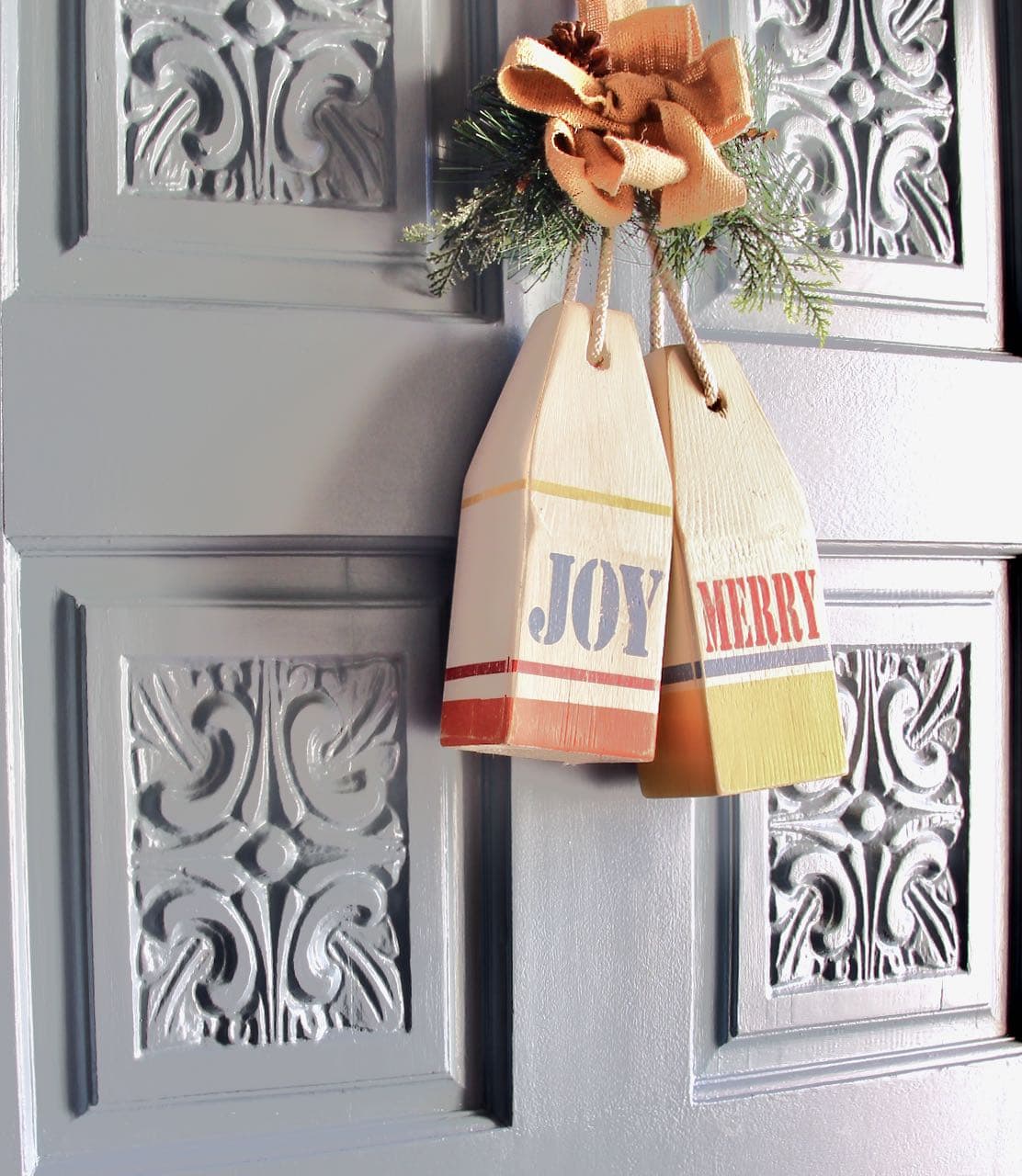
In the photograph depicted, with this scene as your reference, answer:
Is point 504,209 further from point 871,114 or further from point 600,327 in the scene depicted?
point 871,114

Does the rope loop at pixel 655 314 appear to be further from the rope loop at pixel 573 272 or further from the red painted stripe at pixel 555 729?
the red painted stripe at pixel 555 729

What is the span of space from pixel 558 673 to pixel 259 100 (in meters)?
0.35

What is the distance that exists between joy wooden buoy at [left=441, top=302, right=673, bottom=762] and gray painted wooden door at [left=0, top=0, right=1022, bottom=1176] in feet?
0.20

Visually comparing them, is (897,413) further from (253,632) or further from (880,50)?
(253,632)

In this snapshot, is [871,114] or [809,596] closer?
[809,596]

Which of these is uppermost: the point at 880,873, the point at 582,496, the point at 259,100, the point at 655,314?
the point at 259,100

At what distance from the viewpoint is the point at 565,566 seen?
1.62 feet

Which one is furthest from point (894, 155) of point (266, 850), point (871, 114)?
point (266, 850)

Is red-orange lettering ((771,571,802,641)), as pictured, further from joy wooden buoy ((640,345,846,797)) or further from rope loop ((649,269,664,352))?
rope loop ((649,269,664,352))

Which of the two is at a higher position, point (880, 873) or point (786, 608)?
point (786, 608)

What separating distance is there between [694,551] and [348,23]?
35 cm

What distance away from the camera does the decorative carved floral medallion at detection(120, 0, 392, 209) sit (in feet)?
1.82

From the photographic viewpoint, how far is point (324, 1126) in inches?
22.1

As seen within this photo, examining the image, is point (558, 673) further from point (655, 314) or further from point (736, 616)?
point (655, 314)
